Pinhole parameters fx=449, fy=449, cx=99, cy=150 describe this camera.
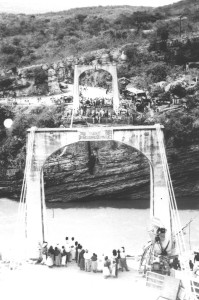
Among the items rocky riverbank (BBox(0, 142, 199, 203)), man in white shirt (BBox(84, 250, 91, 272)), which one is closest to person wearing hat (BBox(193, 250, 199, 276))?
man in white shirt (BBox(84, 250, 91, 272))

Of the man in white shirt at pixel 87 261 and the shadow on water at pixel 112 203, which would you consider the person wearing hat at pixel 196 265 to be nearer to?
the man in white shirt at pixel 87 261

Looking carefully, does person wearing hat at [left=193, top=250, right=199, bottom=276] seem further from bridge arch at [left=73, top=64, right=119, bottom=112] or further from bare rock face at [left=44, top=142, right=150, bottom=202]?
bridge arch at [left=73, top=64, right=119, bottom=112]

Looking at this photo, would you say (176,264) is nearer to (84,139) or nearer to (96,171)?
(84,139)

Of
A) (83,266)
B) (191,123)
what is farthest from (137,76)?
(83,266)

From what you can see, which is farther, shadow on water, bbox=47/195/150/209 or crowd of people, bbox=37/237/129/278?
shadow on water, bbox=47/195/150/209

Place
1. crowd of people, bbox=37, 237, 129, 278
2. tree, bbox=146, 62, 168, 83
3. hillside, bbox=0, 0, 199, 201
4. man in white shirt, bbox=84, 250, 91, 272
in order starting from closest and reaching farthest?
1. crowd of people, bbox=37, 237, 129, 278
2. man in white shirt, bbox=84, 250, 91, 272
3. hillside, bbox=0, 0, 199, 201
4. tree, bbox=146, 62, 168, 83

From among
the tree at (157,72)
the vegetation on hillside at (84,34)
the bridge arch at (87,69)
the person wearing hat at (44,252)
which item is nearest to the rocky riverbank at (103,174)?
the bridge arch at (87,69)

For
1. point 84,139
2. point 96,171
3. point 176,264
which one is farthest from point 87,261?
point 96,171
